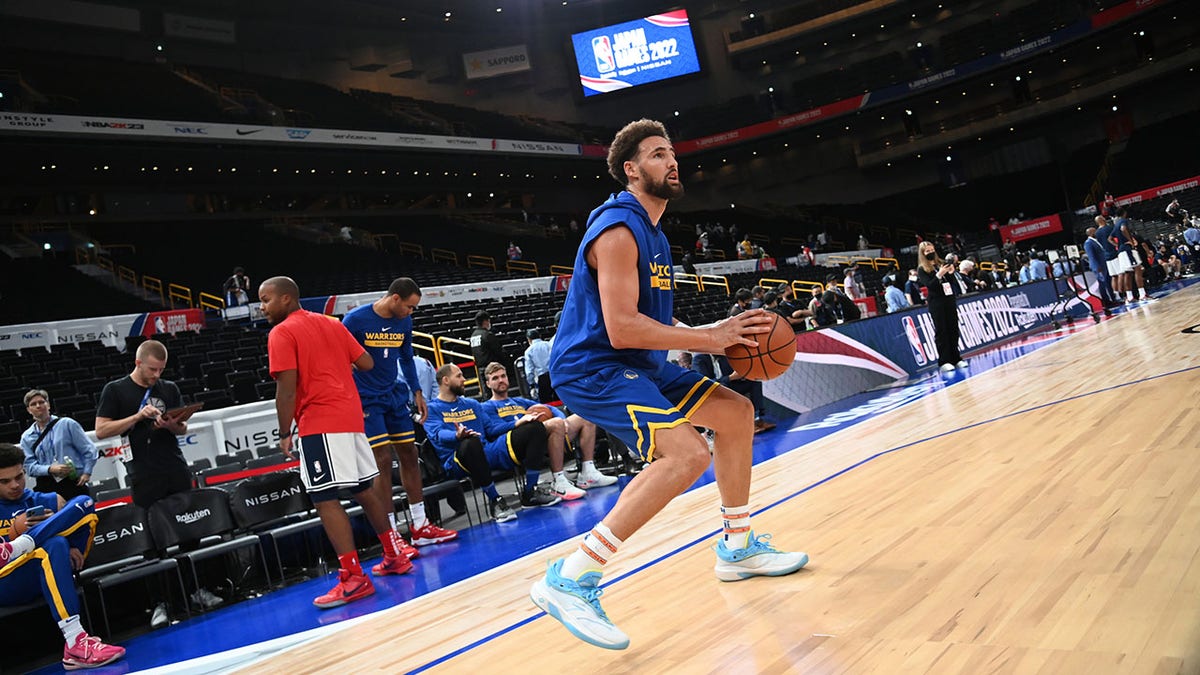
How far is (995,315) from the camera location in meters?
13.7

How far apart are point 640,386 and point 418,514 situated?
3.36m

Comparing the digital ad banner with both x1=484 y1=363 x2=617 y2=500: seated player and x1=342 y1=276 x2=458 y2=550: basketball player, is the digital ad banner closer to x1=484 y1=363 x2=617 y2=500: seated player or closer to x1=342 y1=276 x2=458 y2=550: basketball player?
x1=484 y1=363 x2=617 y2=500: seated player

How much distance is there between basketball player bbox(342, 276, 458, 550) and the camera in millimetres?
5238

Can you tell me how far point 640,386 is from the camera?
8.82ft

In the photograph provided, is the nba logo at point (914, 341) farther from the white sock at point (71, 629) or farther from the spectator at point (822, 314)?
the white sock at point (71, 629)

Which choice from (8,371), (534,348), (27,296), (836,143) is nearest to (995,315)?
(534,348)

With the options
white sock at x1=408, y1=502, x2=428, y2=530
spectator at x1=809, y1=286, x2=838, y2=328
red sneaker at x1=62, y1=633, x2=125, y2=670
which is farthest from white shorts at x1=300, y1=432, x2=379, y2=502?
spectator at x1=809, y1=286, x2=838, y2=328

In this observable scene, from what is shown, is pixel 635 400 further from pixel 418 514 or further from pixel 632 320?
pixel 418 514

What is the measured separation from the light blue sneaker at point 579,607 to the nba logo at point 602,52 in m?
33.6

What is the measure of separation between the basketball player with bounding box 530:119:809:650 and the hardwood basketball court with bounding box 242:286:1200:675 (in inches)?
7.1

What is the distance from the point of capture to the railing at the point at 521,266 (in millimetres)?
26734

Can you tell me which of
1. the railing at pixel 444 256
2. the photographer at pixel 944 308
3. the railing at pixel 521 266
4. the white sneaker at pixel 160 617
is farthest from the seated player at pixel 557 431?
the railing at pixel 444 256

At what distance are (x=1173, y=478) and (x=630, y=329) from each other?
80.0 inches

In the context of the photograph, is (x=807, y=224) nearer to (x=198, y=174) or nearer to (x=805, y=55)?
(x=805, y=55)
